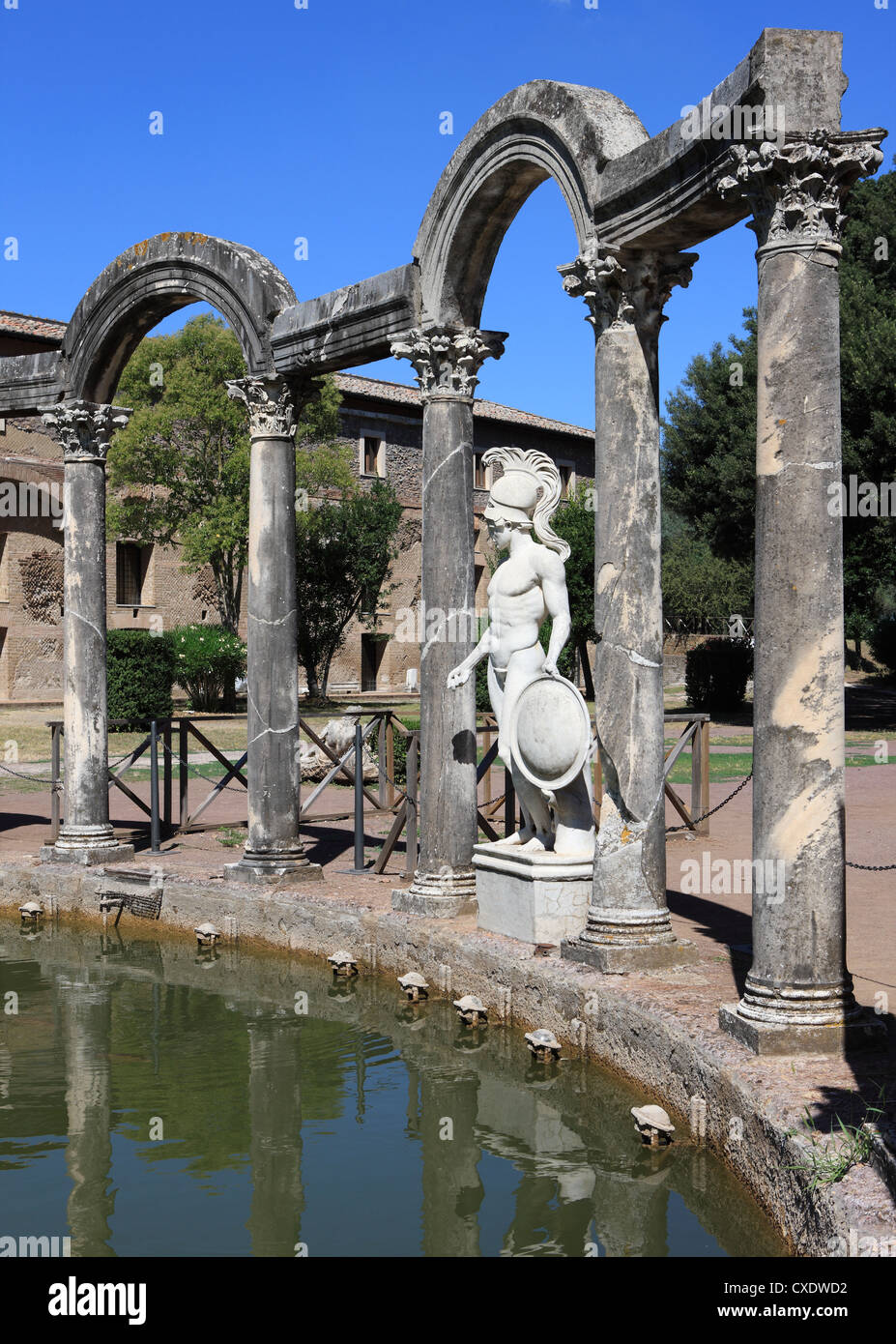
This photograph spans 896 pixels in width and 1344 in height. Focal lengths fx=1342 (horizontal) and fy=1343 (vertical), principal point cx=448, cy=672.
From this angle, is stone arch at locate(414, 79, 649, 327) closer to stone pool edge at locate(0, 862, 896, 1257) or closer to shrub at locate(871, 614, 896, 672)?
stone pool edge at locate(0, 862, 896, 1257)

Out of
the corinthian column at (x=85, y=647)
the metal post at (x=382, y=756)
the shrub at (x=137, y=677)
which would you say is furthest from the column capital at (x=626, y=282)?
the shrub at (x=137, y=677)

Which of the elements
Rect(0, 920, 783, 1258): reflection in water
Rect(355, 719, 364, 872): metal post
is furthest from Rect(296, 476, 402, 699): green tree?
Rect(0, 920, 783, 1258): reflection in water

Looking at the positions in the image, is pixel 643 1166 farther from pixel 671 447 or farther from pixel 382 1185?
pixel 671 447

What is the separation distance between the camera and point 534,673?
24.5 ft

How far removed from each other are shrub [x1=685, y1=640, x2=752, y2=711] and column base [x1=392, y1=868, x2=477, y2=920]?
2183 cm

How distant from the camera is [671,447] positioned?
3064 cm

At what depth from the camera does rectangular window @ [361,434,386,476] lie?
1423 inches

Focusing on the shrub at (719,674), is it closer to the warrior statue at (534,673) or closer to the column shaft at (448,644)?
the column shaft at (448,644)

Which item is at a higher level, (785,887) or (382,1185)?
(785,887)

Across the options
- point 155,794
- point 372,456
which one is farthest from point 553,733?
point 372,456

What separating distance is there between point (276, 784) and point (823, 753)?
4972 mm

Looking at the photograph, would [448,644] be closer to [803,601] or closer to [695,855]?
[803,601]
